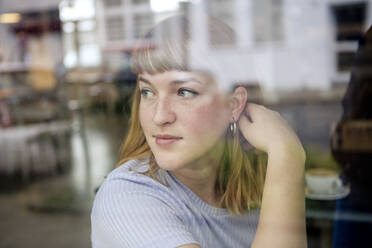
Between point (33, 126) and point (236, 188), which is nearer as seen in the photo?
point (236, 188)

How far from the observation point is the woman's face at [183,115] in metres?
0.86

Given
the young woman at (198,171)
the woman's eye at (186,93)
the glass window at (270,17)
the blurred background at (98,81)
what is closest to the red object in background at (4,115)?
the blurred background at (98,81)

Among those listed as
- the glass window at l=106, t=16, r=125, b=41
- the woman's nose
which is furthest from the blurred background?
the woman's nose

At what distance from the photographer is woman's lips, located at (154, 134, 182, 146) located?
0.88 meters

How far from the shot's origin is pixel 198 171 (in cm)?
92

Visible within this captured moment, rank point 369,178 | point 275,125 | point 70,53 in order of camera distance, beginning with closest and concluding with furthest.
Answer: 1. point 275,125
2. point 369,178
3. point 70,53

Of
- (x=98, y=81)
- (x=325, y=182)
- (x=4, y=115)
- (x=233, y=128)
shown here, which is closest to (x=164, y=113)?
(x=233, y=128)

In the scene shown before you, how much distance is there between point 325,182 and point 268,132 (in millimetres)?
682

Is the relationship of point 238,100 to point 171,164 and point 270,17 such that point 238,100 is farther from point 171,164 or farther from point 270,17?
point 270,17

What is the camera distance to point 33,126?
3227 millimetres

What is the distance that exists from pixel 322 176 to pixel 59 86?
6.02ft

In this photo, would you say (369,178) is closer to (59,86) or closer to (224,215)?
(224,215)

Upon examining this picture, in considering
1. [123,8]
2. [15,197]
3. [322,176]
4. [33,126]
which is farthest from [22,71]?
[322,176]

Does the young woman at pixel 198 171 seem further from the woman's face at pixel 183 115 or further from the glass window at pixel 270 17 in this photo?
the glass window at pixel 270 17
